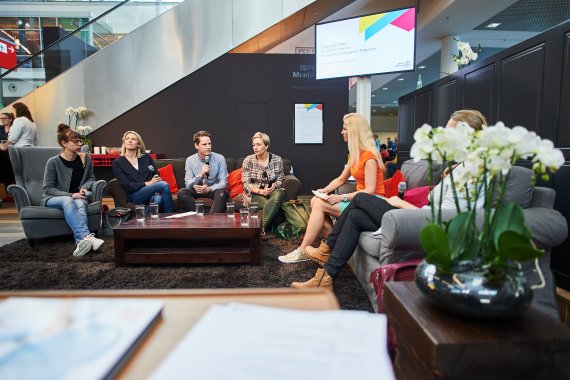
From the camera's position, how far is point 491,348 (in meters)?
0.83

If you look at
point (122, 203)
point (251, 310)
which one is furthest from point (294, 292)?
point (122, 203)

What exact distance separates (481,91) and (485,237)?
264 cm

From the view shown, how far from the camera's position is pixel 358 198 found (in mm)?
2357

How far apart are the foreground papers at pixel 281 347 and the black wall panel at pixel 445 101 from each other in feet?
11.7

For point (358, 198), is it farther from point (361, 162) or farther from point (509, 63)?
point (509, 63)

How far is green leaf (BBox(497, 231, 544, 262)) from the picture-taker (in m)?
0.82

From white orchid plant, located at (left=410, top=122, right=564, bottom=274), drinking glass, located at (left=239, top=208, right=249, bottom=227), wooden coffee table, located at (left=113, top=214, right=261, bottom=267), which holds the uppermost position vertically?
white orchid plant, located at (left=410, top=122, right=564, bottom=274)

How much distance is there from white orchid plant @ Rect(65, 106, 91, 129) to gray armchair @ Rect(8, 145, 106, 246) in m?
2.39

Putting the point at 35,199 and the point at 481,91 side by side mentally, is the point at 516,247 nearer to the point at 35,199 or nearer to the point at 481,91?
the point at 481,91

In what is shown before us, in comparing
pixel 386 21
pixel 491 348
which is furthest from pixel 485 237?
pixel 386 21

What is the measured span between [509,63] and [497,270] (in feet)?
7.70

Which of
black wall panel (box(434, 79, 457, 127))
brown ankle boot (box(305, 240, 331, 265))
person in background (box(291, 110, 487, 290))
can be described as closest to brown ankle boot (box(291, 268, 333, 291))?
person in background (box(291, 110, 487, 290))

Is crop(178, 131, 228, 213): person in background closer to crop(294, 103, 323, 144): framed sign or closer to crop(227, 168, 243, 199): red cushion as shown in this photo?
crop(227, 168, 243, 199): red cushion

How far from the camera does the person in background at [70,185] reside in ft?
11.3
